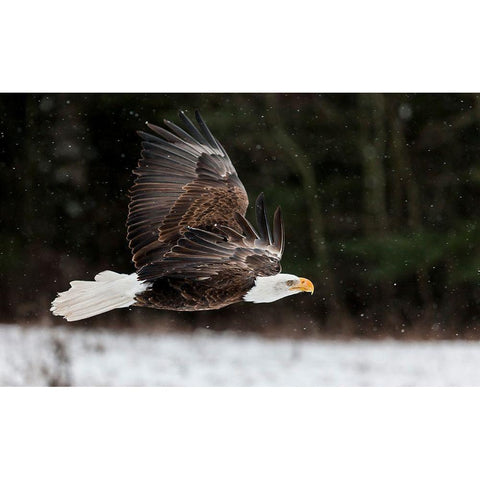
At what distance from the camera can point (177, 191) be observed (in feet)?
13.6

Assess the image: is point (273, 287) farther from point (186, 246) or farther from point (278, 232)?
point (186, 246)

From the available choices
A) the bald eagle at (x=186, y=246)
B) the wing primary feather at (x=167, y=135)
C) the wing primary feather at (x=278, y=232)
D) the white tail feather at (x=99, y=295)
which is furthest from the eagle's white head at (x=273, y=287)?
the wing primary feather at (x=167, y=135)

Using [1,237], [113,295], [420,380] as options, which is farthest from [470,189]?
[1,237]

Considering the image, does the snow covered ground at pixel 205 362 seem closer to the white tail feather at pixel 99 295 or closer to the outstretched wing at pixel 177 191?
the white tail feather at pixel 99 295

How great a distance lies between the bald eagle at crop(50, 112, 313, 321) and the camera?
379 cm

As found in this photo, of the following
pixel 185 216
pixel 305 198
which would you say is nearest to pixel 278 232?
pixel 185 216

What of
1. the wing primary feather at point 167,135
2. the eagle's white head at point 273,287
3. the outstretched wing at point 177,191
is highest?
the wing primary feather at point 167,135

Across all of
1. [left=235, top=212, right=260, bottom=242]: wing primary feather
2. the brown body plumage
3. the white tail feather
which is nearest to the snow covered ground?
the white tail feather

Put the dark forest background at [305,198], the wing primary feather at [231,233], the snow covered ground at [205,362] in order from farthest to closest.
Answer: the dark forest background at [305,198] < the snow covered ground at [205,362] < the wing primary feather at [231,233]

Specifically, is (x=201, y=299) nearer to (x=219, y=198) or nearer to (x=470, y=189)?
(x=219, y=198)

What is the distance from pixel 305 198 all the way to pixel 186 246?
232cm

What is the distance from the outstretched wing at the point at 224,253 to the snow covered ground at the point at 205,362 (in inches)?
37.9

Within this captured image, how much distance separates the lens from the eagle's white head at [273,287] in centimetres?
389

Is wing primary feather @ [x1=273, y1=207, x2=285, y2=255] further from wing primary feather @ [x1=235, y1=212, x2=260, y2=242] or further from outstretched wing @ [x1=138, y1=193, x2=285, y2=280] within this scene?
wing primary feather @ [x1=235, y1=212, x2=260, y2=242]
